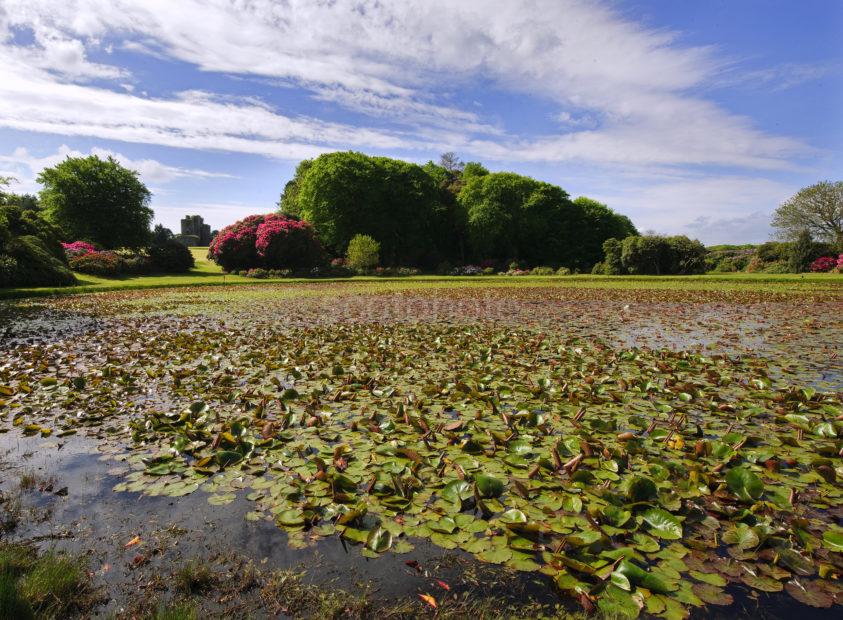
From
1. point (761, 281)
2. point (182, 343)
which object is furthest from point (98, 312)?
point (761, 281)

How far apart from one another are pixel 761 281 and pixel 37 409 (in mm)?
30146

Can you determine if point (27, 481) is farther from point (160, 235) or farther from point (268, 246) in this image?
point (160, 235)

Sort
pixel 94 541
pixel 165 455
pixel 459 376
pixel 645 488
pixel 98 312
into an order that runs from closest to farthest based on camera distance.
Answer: pixel 94 541 < pixel 645 488 < pixel 165 455 < pixel 459 376 < pixel 98 312

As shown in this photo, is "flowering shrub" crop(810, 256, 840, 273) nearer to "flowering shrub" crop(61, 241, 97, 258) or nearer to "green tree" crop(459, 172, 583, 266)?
"green tree" crop(459, 172, 583, 266)

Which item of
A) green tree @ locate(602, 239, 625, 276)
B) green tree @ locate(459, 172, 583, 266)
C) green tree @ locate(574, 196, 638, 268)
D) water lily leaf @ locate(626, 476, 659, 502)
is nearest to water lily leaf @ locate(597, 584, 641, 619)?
water lily leaf @ locate(626, 476, 659, 502)

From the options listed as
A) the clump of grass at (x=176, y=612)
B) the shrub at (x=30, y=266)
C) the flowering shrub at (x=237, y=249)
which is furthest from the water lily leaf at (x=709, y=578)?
the flowering shrub at (x=237, y=249)

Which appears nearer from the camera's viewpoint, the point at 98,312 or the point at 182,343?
the point at 182,343

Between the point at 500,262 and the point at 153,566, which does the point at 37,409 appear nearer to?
the point at 153,566

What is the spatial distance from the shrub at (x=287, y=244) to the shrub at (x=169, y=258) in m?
5.71

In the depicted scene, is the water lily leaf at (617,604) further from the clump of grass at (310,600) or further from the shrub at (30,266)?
the shrub at (30,266)

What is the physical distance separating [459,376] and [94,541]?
434cm

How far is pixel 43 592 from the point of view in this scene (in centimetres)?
219

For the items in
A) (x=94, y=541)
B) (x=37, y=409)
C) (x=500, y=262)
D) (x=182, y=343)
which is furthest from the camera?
(x=500, y=262)

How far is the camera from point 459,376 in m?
6.30
